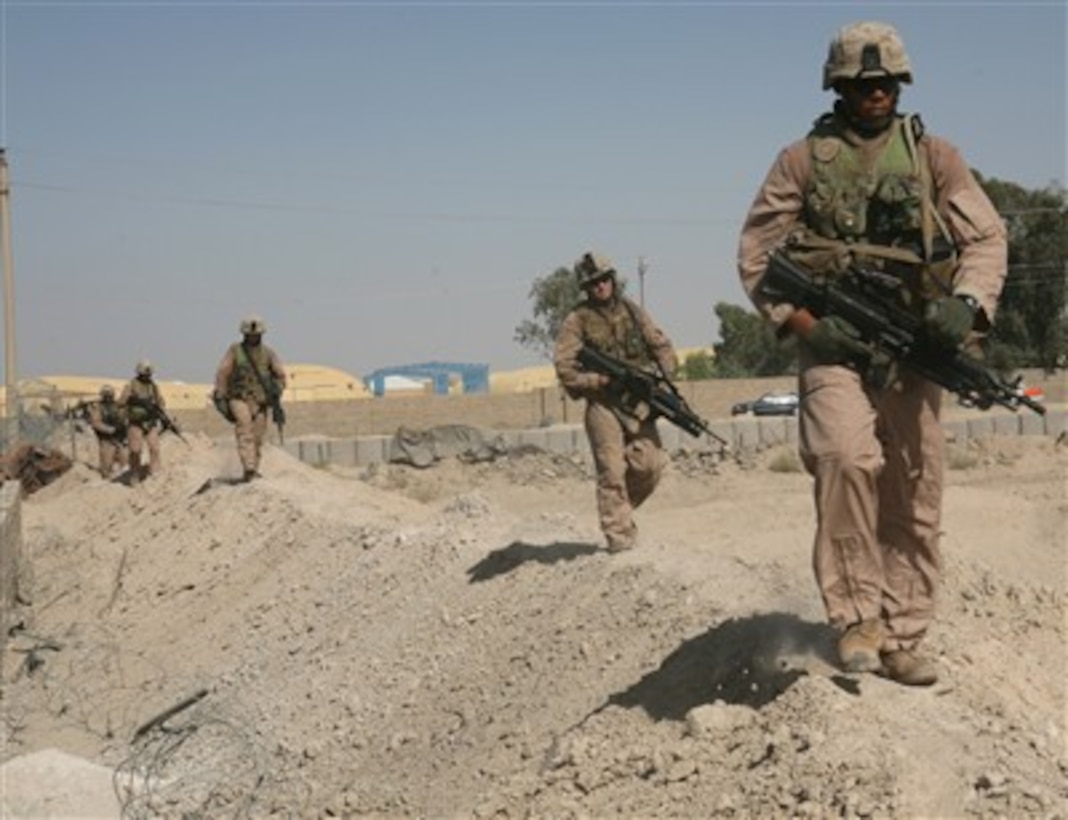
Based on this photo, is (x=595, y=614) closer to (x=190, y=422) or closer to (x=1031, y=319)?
(x=190, y=422)

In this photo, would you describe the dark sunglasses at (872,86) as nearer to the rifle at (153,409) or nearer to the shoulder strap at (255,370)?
the shoulder strap at (255,370)

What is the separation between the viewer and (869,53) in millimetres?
4691

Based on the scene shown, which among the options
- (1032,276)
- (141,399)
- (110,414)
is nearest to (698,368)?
(1032,276)

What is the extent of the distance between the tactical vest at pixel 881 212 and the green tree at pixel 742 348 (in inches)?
2331

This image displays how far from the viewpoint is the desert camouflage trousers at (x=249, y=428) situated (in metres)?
15.1

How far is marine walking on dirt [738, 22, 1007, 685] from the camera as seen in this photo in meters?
4.69

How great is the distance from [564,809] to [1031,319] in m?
45.0

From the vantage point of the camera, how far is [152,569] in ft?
45.4

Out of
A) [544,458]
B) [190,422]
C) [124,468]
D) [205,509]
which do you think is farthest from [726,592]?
[190,422]

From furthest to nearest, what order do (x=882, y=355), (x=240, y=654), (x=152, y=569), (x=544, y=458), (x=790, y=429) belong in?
1. (x=790, y=429)
2. (x=544, y=458)
3. (x=152, y=569)
4. (x=240, y=654)
5. (x=882, y=355)

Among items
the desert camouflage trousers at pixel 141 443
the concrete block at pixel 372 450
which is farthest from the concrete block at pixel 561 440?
the desert camouflage trousers at pixel 141 443

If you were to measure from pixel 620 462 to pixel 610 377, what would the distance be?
1.55 feet

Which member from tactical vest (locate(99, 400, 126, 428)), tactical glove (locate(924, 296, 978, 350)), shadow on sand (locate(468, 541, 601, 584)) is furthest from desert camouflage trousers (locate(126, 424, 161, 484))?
tactical glove (locate(924, 296, 978, 350))

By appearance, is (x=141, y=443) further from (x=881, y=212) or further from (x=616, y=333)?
(x=881, y=212)
